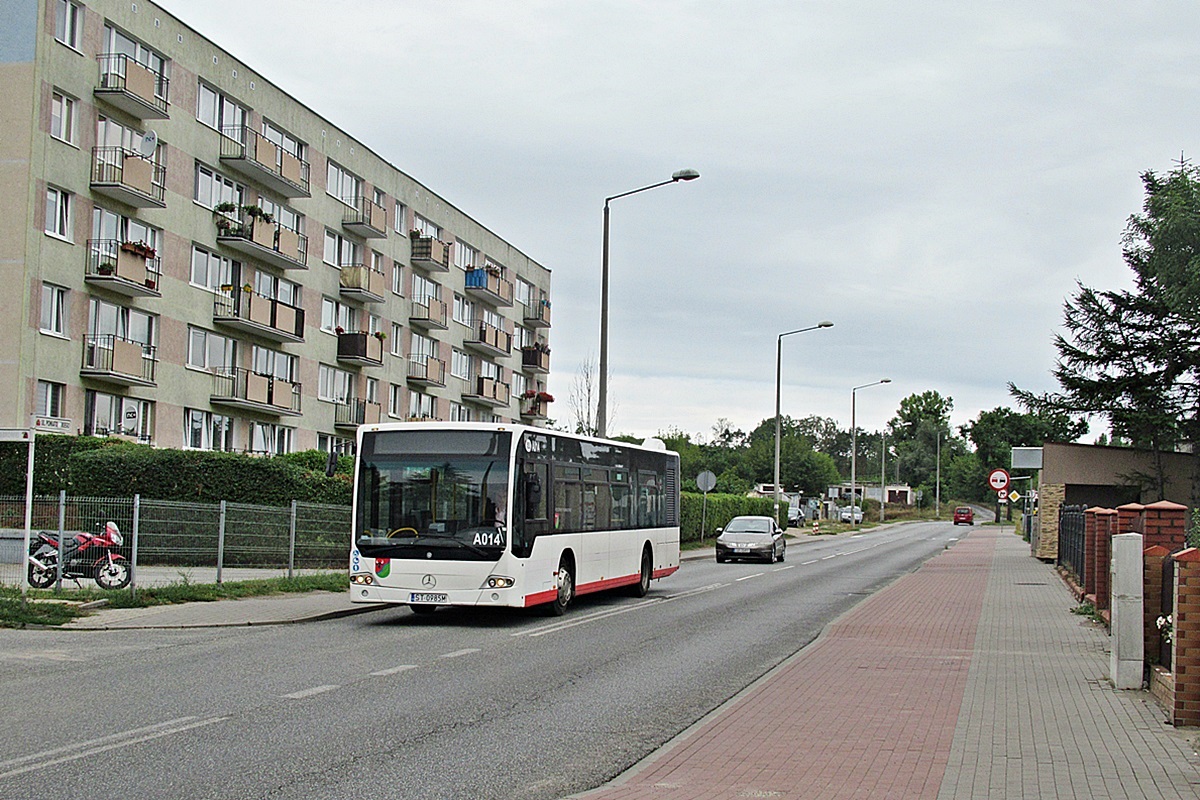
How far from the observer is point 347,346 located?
4706 centimetres

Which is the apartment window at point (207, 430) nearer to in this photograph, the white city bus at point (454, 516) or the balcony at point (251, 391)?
the balcony at point (251, 391)

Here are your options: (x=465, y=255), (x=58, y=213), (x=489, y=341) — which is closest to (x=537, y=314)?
(x=489, y=341)

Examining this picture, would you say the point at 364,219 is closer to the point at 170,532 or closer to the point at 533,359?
the point at 533,359

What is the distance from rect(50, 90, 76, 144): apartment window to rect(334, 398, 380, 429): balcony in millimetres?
16974

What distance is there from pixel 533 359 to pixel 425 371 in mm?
16383

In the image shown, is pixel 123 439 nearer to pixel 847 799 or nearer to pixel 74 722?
pixel 74 722

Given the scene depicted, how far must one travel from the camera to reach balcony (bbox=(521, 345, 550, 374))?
70.5m

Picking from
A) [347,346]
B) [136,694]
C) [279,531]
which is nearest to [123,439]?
[279,531]

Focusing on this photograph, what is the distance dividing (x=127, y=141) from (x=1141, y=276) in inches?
1146

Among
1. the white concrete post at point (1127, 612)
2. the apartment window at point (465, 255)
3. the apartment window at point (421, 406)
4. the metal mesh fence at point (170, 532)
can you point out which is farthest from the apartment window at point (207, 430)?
the white concrete post at point (1127, 612)

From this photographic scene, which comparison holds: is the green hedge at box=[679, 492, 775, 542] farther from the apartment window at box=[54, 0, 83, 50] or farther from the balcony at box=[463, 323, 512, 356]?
the apartment window at box=[54, 0, 83, 50]

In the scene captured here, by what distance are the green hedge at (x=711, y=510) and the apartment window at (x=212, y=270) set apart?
17898 mm

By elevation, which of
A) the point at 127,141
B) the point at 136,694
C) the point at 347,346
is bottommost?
the point at 136,694

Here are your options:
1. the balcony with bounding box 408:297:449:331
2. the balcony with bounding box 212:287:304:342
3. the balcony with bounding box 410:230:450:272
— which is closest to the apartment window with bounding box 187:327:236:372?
the balcony with bounding box 212:287:304:342
